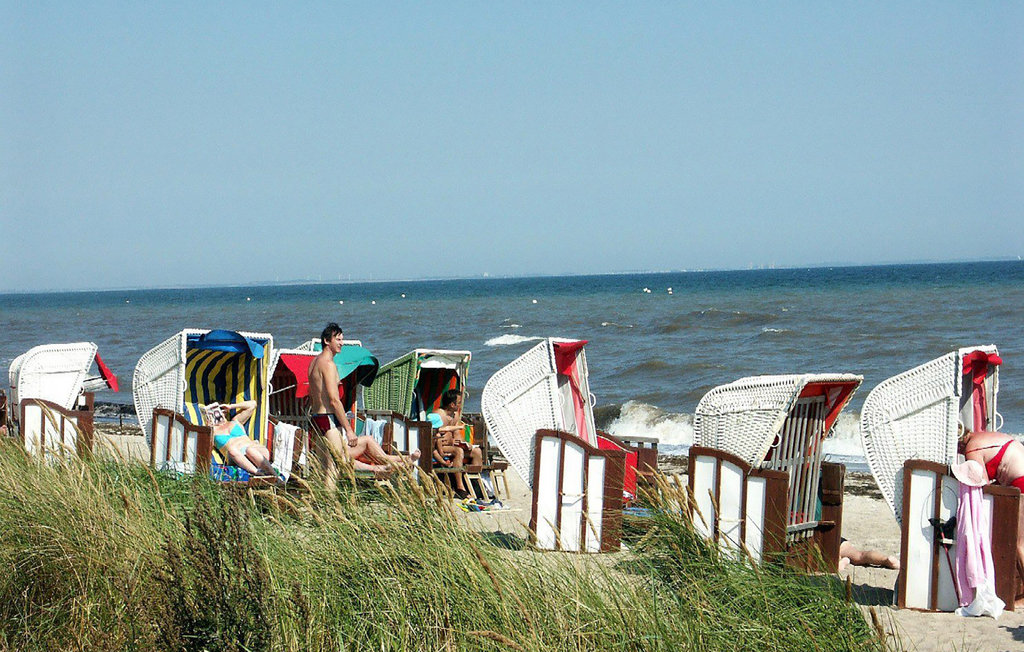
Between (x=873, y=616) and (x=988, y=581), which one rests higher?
(x=873, y=616)

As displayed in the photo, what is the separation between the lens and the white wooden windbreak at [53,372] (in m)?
9.49

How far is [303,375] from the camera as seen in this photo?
34.1 ft

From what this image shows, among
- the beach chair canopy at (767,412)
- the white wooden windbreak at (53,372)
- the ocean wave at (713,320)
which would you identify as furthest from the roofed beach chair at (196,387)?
the ocean wave at (713,320)

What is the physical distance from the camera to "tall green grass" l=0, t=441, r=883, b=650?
11.5 feet

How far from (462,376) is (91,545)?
6.65 m

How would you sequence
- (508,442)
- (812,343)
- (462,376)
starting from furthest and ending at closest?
(812,343)
(462,376)
(508,442)

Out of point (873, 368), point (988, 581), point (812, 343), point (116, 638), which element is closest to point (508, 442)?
point (988, 581)

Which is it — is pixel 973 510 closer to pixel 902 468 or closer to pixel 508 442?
pixel 902 468

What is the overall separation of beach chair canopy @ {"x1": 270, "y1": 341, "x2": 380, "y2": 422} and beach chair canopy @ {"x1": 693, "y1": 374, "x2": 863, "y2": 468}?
4.44 metres

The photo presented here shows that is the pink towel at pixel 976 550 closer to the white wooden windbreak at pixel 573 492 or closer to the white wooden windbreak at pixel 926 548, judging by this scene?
the white wooden windbreak at pixel 926 548

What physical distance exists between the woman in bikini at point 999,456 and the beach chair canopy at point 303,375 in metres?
5.78

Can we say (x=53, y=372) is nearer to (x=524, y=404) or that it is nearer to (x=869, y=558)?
(x=524, y=404)

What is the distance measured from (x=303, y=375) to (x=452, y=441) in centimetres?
198

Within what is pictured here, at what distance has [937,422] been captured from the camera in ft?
18.4
